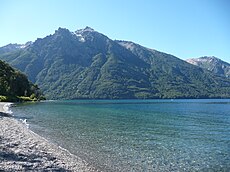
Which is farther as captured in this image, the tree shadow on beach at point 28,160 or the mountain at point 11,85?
the mountain at point 11,85

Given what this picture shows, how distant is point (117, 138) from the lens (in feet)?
110

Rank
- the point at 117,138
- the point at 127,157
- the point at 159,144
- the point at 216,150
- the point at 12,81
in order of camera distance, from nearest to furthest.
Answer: the point at 127,157, the point at 216,150, the point at 159,144, the point at 117,138, the point at 12,81

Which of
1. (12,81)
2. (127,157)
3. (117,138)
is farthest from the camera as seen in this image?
(12,81)

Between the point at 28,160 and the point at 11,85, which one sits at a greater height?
the point at 11,85

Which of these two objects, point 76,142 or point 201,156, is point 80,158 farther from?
point 201,156

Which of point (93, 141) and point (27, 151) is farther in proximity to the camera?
point (93, 141)

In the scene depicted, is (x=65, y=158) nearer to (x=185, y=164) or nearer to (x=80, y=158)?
(x=80, y=158)

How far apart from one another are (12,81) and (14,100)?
15.3 m

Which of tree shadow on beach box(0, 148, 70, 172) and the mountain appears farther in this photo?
the mountain

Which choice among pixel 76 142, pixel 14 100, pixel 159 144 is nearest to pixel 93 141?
pixel 76 142

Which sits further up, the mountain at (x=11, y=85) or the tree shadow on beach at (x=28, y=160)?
the mountain at (x=11, y=85)

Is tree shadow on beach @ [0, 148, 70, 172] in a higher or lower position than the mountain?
lower

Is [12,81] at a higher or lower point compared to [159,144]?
higher

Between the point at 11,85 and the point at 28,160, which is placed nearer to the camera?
the point at 28,160
